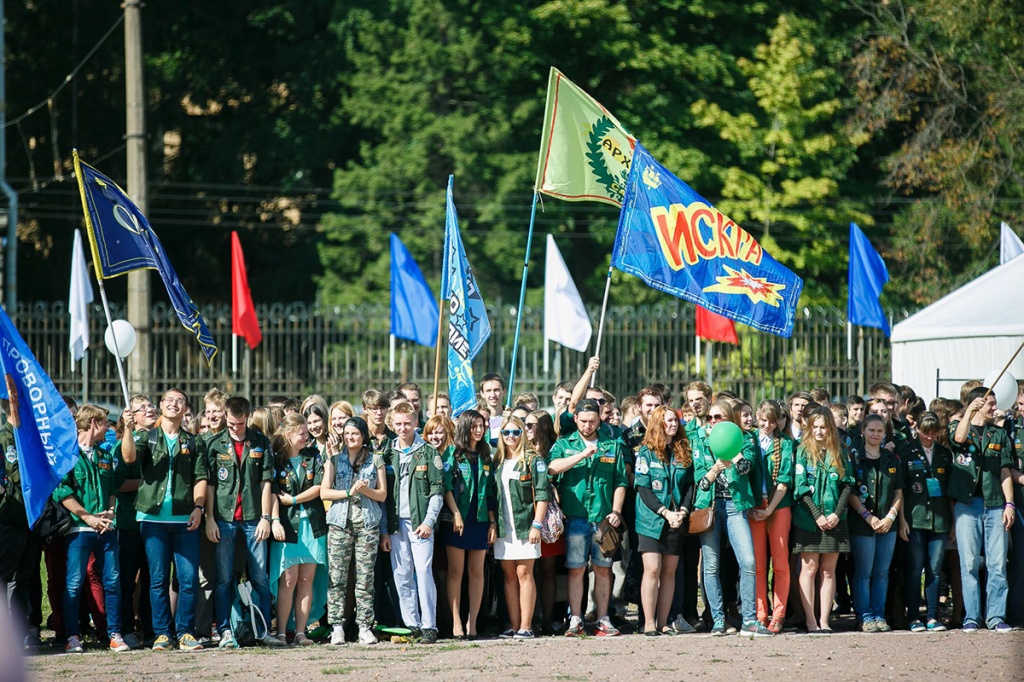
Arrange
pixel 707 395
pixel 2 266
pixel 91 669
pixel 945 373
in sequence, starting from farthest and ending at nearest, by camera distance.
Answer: pixel 2 266 < pixel 945 373 < pixel 707 395 < pixel 91 669

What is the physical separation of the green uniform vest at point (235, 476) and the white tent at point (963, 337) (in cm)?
853

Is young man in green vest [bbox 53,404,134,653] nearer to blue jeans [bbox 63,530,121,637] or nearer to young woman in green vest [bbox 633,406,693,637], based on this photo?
blue jeans [bbox 63,530,121,637]

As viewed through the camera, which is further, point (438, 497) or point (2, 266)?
point (2, 266)

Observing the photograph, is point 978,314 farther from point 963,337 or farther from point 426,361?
point 426,361

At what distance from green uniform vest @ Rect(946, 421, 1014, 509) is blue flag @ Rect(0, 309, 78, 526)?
6593mm

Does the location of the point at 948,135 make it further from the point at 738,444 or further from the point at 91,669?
the point at 91,669

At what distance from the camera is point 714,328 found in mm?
16953

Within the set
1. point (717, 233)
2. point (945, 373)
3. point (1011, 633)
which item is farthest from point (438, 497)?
point (945, 373)

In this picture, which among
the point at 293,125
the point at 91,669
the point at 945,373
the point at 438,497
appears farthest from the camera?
the point at 293,125

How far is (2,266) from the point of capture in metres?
26.2

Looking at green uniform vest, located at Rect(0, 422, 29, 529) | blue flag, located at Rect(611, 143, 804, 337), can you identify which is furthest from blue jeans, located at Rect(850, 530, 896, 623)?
green uniform vest, located at Rect(0, 422, 29, 529)

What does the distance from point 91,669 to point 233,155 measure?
26.5 m

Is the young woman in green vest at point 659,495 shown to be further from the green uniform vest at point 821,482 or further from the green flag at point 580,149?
the green flag at point 580,149

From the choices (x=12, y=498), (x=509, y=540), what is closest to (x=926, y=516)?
(x=509, y=540)
